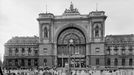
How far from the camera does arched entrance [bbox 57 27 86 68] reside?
74125 millimetres

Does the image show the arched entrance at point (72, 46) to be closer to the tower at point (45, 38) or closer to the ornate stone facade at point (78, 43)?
the ornate stone facade at point (78, 43)

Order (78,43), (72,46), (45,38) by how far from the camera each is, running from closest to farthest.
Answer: (45,38) < (78,43) < (72,46)

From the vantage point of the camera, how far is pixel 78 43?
74.8m

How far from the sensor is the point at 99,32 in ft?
237

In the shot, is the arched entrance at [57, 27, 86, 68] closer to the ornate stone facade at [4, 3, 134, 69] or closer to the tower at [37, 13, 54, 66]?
the ornate stone facade at [4, 3, 134, 69]

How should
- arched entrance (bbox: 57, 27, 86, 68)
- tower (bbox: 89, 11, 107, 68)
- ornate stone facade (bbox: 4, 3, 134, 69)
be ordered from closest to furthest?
tower (bbox: 89, 11, 107, 68) → ornate stone facade (bbox: 4, 3, 134, 69) → arched entrance (bbox: 57, 27, 86, 68)

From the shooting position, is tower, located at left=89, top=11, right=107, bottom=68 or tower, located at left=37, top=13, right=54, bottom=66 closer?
tower, located at left=89, top=11, right=107, bottom=68

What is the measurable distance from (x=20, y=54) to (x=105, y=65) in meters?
25.9

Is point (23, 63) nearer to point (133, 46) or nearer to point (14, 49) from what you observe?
point (14, 49)

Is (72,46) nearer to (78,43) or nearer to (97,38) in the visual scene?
(78,43)

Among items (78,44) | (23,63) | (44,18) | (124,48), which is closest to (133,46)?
(124,48)

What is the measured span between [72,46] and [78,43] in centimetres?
201

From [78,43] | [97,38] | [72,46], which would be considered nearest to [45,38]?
[72,46]

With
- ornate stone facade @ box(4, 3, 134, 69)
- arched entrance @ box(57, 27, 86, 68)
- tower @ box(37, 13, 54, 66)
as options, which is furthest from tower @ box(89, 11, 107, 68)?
tower @ box(37, 13, 54, 66)
